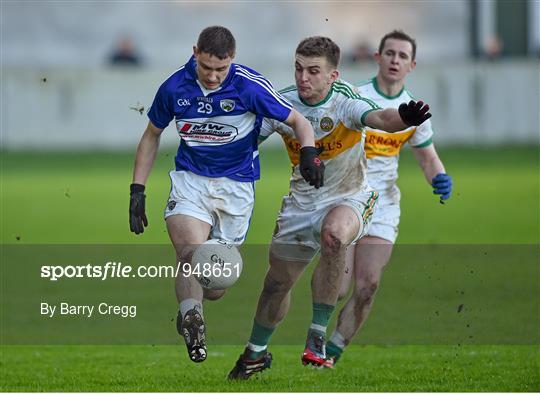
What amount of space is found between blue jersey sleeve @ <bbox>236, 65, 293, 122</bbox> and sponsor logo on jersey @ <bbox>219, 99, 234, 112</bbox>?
0.09 m

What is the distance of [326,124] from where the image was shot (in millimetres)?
8672

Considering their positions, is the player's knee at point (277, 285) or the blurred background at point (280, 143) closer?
the player's knee at point (277, 285)

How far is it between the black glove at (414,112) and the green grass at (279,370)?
1822mm

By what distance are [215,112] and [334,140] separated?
0.93 metres

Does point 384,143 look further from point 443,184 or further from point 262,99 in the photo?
point 262,99

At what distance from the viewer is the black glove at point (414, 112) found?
7.93m

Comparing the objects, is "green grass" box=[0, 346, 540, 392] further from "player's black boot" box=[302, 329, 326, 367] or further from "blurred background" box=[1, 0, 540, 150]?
"blurred background" box=[1, 0, 540, 150]

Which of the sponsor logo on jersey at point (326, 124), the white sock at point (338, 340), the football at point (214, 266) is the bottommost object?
the white sock at point (338, 340)

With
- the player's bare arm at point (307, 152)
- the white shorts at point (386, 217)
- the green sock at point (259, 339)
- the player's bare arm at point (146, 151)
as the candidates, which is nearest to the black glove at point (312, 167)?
the player's bare arm at point (307, 152)

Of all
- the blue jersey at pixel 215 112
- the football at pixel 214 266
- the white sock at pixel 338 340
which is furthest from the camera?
the white sock at pixel 338 340

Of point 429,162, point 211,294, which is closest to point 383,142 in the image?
point 429,162

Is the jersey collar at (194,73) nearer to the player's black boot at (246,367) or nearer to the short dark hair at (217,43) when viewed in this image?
the short dark hair at (217,43)

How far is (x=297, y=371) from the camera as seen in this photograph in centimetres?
914

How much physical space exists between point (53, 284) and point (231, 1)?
23704 mm
